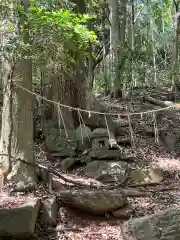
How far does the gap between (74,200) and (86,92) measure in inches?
180

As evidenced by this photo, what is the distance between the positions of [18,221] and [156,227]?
7.92 feet

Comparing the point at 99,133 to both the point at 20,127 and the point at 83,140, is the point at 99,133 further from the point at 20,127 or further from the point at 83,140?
the point at 20,127

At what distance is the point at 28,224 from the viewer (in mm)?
6094

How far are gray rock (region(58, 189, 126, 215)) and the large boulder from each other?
3.86 ft

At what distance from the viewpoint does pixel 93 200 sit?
7332 millimetres

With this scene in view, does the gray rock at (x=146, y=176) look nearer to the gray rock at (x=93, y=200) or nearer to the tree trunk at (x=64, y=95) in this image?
the gray rock at (x=93, y=200)

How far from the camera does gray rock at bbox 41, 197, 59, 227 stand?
6648 millimetres

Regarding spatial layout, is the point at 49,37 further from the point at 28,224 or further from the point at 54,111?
the point at 54,111

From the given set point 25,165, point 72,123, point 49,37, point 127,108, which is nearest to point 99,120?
→ point 72,123

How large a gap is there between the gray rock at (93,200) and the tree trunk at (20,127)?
95 centimetres

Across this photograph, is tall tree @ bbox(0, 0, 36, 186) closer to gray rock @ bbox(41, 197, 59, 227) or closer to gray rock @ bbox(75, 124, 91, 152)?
gray rock @ bbox(41, 197, 59, 227)

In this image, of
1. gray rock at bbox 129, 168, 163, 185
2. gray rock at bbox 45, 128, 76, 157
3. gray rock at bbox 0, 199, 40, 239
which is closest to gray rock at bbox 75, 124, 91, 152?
gray rock at bbox 45, 128, 76, 157

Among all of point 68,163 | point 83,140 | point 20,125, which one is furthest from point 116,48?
point 20,125

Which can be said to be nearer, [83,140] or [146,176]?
[146,176]
